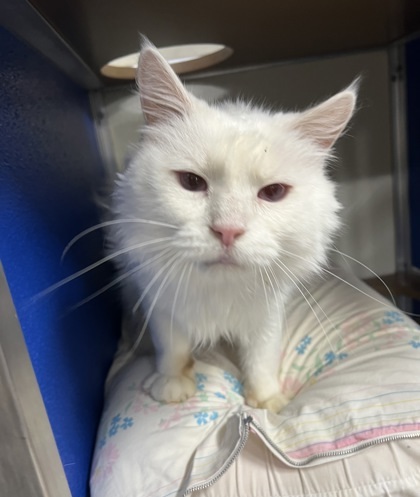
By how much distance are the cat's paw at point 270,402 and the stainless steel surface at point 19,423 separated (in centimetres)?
61

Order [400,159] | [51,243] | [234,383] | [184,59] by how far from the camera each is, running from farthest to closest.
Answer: [400,159]
[184,59]
[234,383]
[51,243]

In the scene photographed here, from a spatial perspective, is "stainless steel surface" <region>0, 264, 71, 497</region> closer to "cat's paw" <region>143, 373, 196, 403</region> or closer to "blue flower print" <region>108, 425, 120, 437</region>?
"blue flower print" <region>108, 425, 120, 437</region>

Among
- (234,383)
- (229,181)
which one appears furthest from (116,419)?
(229,181)

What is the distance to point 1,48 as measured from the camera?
35.9 inches

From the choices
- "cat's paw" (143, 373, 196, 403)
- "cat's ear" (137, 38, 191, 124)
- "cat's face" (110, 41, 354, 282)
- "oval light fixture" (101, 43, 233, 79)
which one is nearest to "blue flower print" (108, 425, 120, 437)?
"cat's paw" (143, 373, 196, 403)

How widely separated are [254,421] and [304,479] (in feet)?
0.49

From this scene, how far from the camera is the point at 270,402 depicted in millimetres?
1175

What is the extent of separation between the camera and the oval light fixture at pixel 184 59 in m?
1.71

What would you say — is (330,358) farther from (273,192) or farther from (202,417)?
(273,192)

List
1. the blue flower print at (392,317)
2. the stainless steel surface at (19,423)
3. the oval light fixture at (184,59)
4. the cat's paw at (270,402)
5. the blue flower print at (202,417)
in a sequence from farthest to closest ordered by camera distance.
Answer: the oval light fixture at (184,59) < the blue flower print at (392,317) < the cat's paw at (270,402) < the blue flower print at (202,417) < the stainless steel surface at (19,423)

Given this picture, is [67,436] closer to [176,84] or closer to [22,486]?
[22,486]

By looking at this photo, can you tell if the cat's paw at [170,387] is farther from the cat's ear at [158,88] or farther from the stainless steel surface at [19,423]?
the cat's ear at [158,88]

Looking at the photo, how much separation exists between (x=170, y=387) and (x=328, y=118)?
795mm

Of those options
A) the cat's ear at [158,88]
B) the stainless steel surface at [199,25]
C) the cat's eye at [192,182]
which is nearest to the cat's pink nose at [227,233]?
the cat's eye at [192,182]
